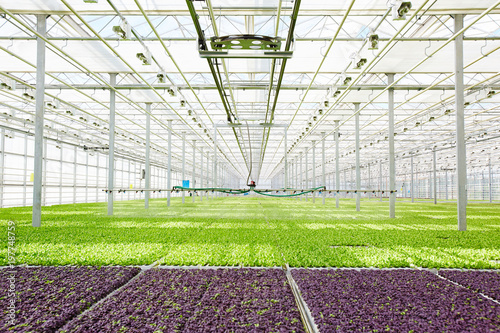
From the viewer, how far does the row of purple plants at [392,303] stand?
2.65 m

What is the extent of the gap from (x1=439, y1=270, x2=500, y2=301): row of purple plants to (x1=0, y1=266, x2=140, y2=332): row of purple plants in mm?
4713

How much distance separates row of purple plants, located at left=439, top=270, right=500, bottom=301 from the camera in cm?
352

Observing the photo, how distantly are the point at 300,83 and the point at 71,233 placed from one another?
11.2 m

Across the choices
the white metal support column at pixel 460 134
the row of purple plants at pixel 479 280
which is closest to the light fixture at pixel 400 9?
the white metal support column at pixel 460 134

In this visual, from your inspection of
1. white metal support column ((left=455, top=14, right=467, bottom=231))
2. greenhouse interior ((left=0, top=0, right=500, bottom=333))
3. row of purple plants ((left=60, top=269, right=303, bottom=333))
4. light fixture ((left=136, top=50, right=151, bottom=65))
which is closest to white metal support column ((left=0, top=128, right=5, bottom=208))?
greenhouse interior ((left=0, top=0, right=500, bottom=333))

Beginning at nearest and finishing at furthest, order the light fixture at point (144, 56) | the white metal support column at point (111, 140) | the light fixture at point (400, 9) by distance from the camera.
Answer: the light fixture at point (400, 9) → the light fixture at point (144, 56) → the white metal support column at point (111, 140)

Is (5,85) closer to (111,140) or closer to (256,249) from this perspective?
(111,140)

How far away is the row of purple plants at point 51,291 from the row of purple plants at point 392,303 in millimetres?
2538

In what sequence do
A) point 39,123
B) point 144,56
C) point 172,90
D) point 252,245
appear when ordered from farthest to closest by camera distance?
point 172,90
point 39,123
point 144,56
point 252,245

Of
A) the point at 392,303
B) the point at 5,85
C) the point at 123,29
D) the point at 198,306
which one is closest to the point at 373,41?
the point at 123,29

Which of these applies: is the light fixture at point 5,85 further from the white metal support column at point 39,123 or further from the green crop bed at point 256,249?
the green crop bed at point 256,249

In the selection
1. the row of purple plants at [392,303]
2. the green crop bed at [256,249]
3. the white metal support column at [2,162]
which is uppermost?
the white metal support column at [2,162]

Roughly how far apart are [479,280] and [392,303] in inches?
69.9

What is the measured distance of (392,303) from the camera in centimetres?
313
